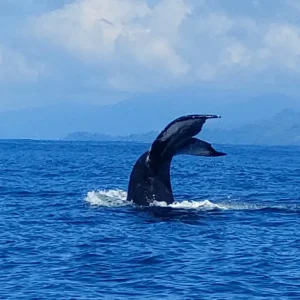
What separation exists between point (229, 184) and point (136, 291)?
2066cm

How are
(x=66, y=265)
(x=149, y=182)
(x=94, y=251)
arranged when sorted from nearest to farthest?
(x=66, y=265)
(x=94, y=251)
(x=149, y=182)

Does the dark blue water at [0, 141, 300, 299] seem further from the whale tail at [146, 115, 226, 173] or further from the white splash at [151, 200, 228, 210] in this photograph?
the whale tail at [146, 115, 226, 173]

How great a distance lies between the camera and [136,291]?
13.7 m

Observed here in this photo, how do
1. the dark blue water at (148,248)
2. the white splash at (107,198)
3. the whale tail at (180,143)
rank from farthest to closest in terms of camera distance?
the white splash at (107,198), the whale tail at (180,143), the dark blue water at (148,248)

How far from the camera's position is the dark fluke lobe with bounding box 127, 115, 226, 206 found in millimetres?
19531

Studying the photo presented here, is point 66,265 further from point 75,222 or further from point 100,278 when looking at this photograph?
point 75,222

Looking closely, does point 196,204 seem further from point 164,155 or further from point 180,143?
point 180,143

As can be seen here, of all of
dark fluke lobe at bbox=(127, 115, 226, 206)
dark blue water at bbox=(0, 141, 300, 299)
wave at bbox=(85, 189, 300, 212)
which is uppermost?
dark fluke lobe at bbox=(127, 115, 226, 206)

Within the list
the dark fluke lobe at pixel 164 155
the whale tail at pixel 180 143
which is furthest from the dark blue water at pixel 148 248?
the whale tail at pixel 180 143

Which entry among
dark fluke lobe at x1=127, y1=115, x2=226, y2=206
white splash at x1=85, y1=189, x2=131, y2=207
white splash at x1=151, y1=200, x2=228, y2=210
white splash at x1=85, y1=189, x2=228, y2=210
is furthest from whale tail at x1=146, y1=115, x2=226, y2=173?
white splash at x1=85, y1=189, x2=131, y2=207

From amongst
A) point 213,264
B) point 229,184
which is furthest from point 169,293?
point 229,184

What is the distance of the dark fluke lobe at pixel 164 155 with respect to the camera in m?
19.5

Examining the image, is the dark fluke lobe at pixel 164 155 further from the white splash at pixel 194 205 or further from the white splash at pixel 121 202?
the white splash at pixel 121 202

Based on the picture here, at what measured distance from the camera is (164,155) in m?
20.4
